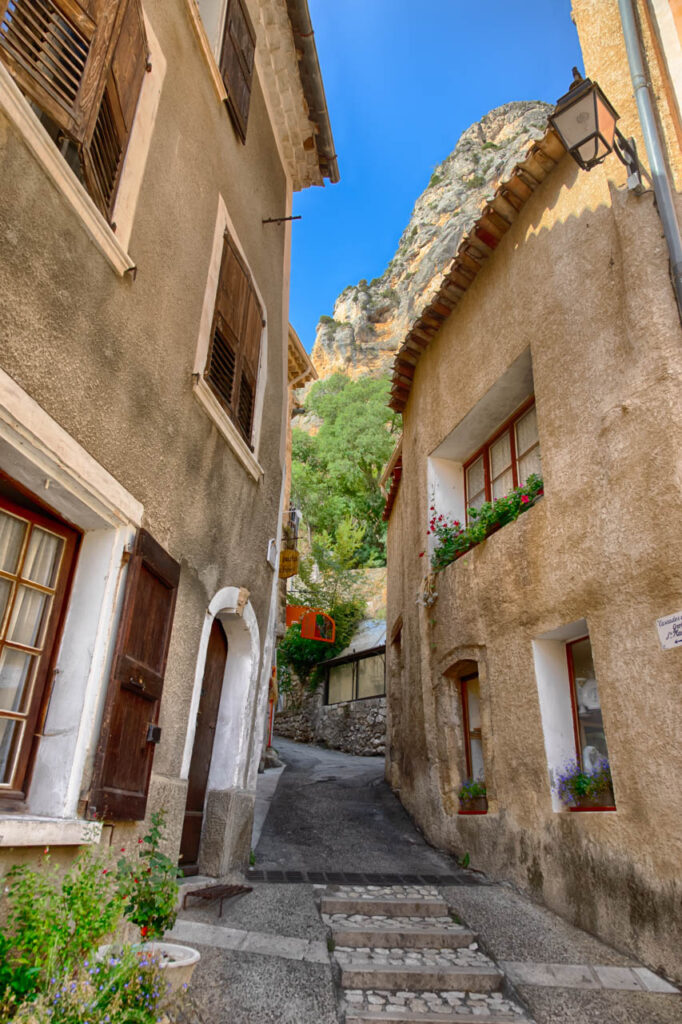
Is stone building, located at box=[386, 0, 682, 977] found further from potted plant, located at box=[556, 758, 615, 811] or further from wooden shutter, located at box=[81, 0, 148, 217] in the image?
wooden shutter, located at box=[81, 0, 148, 217]

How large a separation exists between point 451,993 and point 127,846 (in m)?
2.16

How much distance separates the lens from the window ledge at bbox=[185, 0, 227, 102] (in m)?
5.86

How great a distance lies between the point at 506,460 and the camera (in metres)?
7.86

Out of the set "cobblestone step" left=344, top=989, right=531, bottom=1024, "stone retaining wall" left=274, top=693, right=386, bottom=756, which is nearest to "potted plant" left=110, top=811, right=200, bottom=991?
"cobblestone step" left=344, top=989, right=531, bottom=1024

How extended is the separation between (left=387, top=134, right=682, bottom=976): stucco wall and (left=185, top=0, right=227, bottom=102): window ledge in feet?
11.2

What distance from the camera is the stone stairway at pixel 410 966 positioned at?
12.2 ft

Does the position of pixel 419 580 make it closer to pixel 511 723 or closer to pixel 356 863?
pixel 511 723

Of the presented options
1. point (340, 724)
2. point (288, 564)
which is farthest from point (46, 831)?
point (340, 724)

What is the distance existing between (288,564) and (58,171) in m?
9.03

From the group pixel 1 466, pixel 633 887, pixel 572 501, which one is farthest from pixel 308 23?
pixel 633 887

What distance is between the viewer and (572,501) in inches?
225

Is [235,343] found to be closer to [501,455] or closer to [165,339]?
[165,339]

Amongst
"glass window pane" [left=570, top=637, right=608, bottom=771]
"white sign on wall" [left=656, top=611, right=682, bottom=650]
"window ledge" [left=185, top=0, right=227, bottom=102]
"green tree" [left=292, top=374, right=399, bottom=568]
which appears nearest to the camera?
"white sign on wall" [left=656, top=611, right=682, bottom=650]

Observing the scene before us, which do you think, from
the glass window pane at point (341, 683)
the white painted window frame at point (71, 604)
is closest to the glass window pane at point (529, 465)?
the white painted window frame at point (71, 604)
